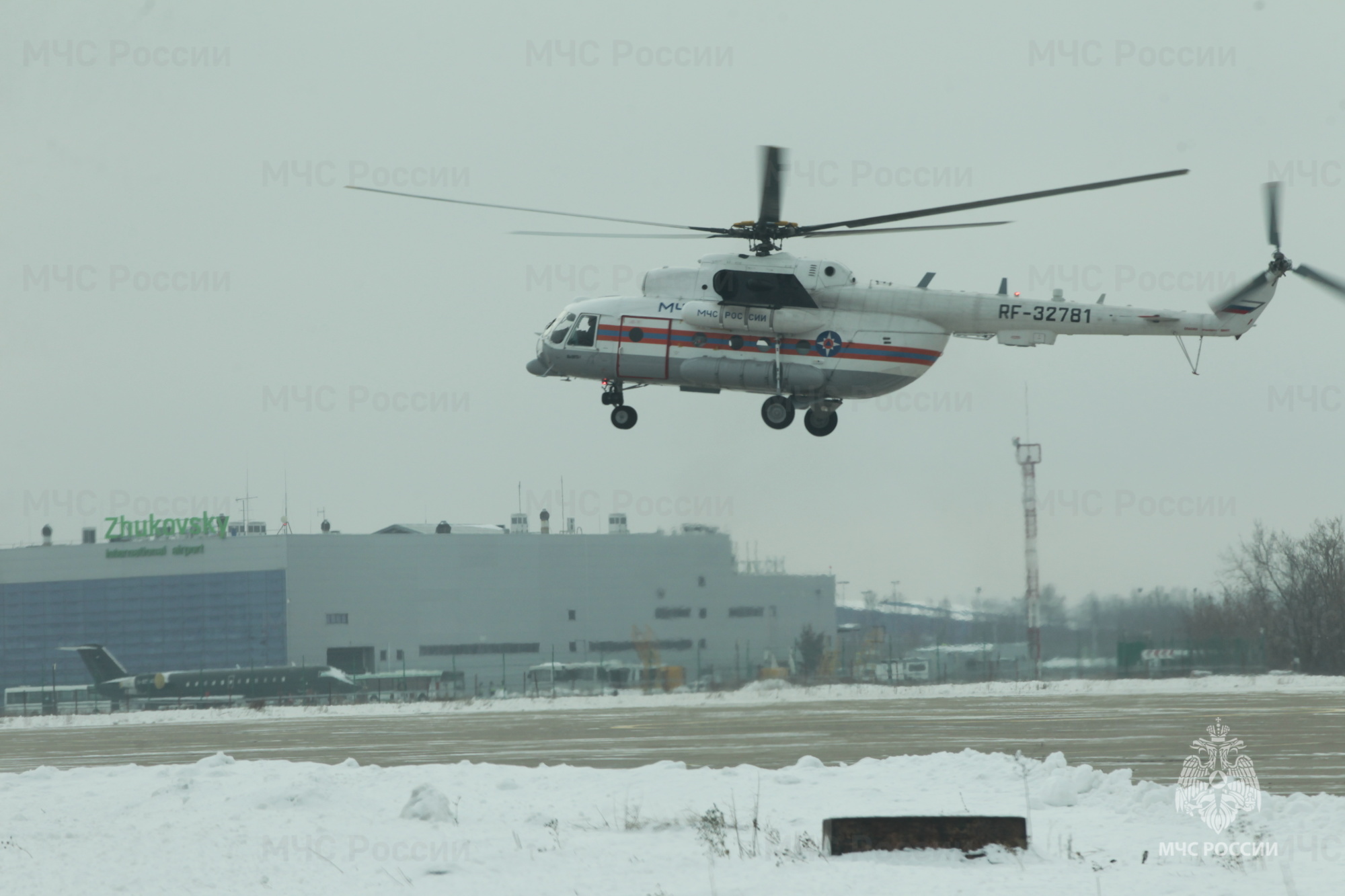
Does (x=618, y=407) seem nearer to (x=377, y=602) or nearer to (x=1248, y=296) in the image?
(x=1248, y=296)

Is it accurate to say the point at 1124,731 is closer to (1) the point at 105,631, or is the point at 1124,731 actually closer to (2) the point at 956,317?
(2) the point at 956,317

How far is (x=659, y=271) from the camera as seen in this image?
2677 cm

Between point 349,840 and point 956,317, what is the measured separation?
13972 millimetres

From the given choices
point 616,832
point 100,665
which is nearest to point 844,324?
point 616,832

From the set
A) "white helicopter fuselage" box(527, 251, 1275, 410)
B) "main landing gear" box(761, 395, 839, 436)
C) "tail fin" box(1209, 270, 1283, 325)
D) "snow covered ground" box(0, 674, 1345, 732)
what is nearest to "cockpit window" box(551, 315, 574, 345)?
"white helicopter fuselage" box(527, 251, 1275, 410)

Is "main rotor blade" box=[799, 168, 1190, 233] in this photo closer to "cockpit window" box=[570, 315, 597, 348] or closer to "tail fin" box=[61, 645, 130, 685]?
"cockpit window" box=[570, 315, 597, 348]

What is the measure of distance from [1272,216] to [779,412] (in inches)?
405

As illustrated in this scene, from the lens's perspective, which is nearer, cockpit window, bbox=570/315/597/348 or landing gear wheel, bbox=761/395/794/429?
landing gear wheel, bbox=761/395/794/429

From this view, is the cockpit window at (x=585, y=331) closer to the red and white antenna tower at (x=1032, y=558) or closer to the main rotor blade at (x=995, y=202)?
the main rotor blade at (x=995, y=202)

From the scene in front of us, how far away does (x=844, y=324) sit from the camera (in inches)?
999

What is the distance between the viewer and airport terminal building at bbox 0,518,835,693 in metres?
99.7

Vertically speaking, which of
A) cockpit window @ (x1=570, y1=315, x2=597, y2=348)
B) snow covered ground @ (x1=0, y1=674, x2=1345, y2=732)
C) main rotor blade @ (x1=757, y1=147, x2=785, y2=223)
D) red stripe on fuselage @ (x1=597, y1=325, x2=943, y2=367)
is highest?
main rotor blade @ (x1=757, y1=147, x2=785, y2=223)

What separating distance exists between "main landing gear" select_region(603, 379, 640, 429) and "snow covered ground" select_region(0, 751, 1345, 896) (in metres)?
6.58

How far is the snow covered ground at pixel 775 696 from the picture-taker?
54.3 metres
